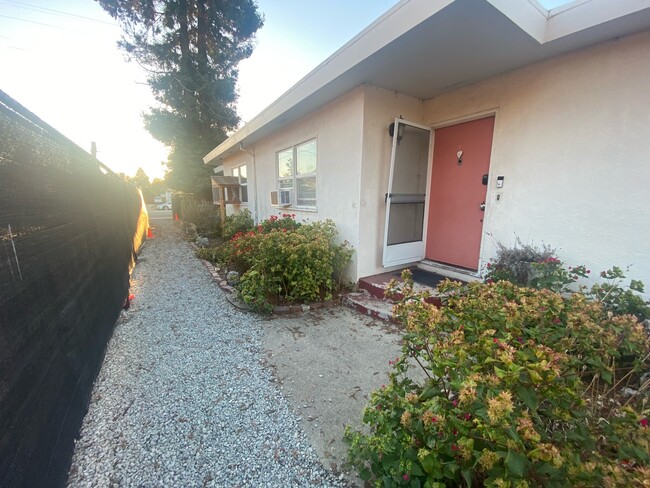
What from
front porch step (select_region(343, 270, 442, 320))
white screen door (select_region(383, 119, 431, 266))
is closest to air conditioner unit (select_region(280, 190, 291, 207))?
white screen door (select_region(383, 119, 431, 266))

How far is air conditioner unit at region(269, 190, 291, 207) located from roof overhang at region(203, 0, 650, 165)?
265 centimetres

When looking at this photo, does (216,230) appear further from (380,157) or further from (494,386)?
(494,386)

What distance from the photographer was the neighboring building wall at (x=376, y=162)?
3.67 meters

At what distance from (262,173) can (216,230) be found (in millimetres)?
3318

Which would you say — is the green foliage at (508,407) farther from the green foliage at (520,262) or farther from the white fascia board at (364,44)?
the white fascia board at (364,44)

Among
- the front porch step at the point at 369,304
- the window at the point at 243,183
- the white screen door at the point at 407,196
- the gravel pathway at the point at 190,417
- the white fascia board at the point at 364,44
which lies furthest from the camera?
the window at the point at 243,183

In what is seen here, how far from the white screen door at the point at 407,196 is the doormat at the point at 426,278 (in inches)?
8.7

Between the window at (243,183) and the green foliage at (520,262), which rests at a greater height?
the window at (243,183)

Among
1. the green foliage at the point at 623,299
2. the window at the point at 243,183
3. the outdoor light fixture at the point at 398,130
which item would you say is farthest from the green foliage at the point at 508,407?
the window at the point at 243,183

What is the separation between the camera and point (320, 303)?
143 inches

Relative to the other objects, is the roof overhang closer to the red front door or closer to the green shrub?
the red front door

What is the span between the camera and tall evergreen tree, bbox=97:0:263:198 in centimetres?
1077

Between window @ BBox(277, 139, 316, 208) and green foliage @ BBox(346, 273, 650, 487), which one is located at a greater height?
window @ BBox(277, 139, 316, 208)

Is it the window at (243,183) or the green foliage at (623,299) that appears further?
the window at (243,183)
